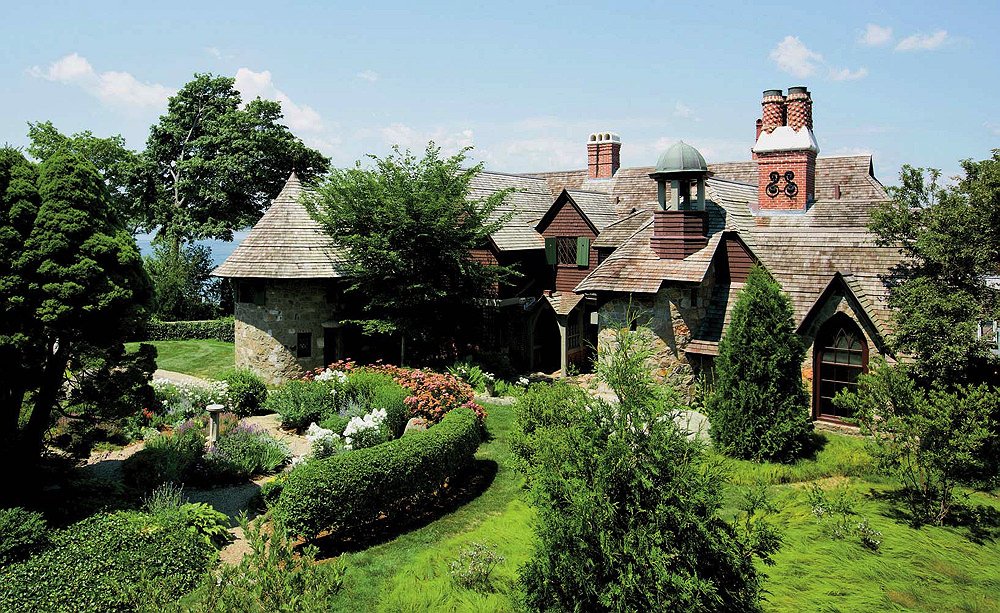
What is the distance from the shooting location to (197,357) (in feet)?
103

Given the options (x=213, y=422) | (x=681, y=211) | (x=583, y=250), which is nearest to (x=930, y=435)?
(x=681, y=211)

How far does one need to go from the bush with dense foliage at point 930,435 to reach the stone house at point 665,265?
4.85 metres

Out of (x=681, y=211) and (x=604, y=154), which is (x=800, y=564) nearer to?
(x=681, y=211)

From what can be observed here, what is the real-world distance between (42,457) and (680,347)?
654 inches

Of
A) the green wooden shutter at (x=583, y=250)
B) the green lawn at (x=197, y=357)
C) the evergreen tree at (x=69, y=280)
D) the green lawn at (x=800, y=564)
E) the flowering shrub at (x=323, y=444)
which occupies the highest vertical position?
the green wooden shutter at (x=583, y=250)

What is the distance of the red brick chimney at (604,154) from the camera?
113ft

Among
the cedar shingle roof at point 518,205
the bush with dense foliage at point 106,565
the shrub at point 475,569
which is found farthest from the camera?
the cedar shingle roof at point 518,205

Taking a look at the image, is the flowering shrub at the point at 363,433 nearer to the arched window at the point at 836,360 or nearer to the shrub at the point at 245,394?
the shrub at the point at 245,394

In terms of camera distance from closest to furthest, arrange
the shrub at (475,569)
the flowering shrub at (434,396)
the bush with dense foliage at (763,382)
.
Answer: the shrub at (475,569)
the bush with dense foliage at (763,382)
the flowering shrub at (434,396)

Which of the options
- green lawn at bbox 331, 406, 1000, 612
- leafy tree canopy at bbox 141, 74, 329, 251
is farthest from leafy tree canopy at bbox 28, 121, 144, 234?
green lawn at bbox 331, 406, 1000, 612

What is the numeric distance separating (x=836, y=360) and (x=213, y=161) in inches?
1324

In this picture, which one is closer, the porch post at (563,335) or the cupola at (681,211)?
the cupola at (681,211)

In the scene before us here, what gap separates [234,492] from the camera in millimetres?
14844

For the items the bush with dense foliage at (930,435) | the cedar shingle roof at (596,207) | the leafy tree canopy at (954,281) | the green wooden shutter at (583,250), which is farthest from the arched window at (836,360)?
the cedar shingle roof at (596,207)
